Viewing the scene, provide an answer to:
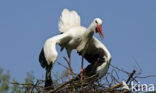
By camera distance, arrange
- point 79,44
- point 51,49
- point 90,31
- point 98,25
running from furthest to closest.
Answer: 1. point 79,44
2. point 90,31
3. point 98,25
4. point 51,49

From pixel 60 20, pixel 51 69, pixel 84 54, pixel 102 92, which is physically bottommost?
pixel 102 92

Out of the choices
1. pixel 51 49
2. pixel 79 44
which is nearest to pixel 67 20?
pixel 79 44

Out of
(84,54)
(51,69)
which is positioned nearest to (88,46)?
(84,54)

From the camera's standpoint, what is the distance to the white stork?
6.55 metres

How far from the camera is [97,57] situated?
282 inches

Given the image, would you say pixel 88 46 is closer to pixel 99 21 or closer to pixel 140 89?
pixel 99 21

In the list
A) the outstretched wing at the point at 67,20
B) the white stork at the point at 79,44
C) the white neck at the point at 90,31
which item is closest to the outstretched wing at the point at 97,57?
the white stork at the point at 79,44

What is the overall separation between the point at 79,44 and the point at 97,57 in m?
0.35

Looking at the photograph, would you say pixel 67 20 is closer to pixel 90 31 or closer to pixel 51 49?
pixel 90 31

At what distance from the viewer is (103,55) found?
7.04 meters

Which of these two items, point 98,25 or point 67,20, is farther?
point 67,20

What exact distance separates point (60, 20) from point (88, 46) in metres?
0.58

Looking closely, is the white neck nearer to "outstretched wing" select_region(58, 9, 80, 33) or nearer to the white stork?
the white stork

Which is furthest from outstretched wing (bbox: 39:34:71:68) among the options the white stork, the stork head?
the stork head
